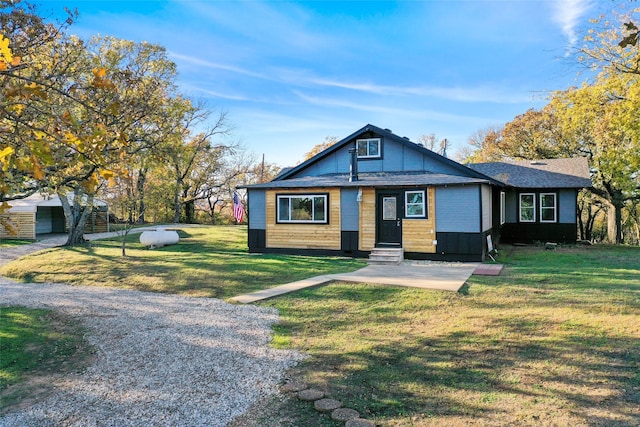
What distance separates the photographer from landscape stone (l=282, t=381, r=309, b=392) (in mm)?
4257

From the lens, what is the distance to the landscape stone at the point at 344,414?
3641mm

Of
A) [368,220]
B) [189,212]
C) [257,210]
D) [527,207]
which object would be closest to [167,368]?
[368,220]

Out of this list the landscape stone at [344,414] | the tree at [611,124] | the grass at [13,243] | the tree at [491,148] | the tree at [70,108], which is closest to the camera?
the tree at [70,108]

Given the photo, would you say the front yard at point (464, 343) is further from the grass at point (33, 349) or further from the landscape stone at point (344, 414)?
the grass at point (33, 349)

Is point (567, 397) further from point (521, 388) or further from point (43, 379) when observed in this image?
point (43, 379)

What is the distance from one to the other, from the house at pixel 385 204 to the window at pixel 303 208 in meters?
0.04

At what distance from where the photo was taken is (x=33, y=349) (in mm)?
5758

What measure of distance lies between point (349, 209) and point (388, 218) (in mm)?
1357

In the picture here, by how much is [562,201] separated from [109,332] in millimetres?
17686

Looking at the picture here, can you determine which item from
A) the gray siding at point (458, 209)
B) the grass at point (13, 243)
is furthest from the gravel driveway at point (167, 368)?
the grass at point (13, 243)

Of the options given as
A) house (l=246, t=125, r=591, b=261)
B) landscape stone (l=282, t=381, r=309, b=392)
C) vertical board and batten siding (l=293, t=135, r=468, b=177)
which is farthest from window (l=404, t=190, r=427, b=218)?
landscape stone (l=282, t=381, r=309, b=392)

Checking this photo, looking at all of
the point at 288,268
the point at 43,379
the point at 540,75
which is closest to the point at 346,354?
the point at 43,379

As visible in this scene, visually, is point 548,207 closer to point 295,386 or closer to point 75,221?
point 295,386

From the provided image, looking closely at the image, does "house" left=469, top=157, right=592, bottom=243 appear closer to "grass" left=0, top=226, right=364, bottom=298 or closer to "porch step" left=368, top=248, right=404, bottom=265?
"porch step" left=368, top=248, right=404, bottom=265
